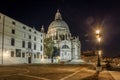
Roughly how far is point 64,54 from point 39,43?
155 ft

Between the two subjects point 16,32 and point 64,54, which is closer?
point 16,32

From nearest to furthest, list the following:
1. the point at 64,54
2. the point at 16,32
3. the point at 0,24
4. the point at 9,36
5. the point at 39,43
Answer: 1. the point at 0,24
2. the point at 9,36
3. the point at 16,32
4. the point at 39,43
5. the point at 64,54

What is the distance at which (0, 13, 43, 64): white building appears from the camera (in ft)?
170

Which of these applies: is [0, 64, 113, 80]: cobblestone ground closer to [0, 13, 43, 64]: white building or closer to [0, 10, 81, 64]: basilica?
[0, 13, 43, 64]: white building

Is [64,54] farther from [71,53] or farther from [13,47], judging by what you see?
[13,47]

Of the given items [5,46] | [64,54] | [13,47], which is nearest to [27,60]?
[13,47]

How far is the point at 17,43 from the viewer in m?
59.7

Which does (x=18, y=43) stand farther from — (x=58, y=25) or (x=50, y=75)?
(x=58, y=25)

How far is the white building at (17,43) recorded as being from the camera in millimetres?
51844

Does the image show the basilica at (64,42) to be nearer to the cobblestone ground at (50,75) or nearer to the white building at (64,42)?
the white building at (64,42)

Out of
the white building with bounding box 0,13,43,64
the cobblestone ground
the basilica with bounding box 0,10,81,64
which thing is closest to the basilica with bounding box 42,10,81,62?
the basilica with bounding box 0,10,81,64

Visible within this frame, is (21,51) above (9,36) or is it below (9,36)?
below

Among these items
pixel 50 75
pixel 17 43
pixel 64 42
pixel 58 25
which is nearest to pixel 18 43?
pixel 17 43

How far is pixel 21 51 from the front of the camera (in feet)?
204
